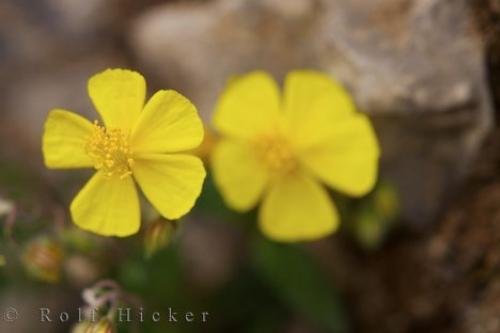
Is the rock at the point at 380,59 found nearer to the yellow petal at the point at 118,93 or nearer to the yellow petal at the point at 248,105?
the yellow petal at the point at 248,105

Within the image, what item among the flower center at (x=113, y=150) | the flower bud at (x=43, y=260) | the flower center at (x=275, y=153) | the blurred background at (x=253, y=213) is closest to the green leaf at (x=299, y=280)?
the blurred background at (x=253, y=213)

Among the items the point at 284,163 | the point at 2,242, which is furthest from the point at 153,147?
the point at 2,242

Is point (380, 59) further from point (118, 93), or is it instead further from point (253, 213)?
point (118, 93)

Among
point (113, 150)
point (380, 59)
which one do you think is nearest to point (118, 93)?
point (113, 150)

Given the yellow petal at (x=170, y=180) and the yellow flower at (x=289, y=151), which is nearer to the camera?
the yellow petal at (x=170, y=180)

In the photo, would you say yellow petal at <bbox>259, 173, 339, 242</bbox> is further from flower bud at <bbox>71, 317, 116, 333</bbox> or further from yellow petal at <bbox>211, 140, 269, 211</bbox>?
flower bud at <bbox>71, 317, 116, 333</bbox>

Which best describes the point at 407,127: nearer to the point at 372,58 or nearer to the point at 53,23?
the point at 372,58
